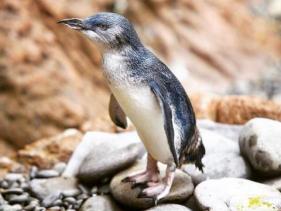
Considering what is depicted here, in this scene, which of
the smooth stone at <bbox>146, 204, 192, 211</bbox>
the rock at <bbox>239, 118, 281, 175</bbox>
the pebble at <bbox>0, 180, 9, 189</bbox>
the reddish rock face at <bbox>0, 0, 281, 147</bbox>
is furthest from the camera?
the reddish rock face at <bbox>0, 0, 281, 147</bbox>

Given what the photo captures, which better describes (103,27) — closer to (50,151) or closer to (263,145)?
(263,145)

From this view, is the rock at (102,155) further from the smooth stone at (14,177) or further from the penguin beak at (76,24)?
the penguin beak at (76,24)

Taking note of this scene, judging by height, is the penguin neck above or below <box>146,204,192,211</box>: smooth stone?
above

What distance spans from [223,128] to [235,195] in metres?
0.84

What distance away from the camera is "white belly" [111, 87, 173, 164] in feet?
5.90

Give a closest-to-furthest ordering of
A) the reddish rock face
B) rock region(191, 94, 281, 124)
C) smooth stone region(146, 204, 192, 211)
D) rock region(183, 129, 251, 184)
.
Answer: smooth stone region(146, 204, 192, 211), rock region(183, 129, 251, 184), rock region(191, 94, 281, 124), the reddish rock face

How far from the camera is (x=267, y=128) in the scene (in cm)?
208

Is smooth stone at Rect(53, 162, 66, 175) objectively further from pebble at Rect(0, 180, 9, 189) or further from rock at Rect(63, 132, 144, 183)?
pebble at Rect(0, 180, 9, 189)

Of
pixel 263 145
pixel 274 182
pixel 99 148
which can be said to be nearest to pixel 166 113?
pixel 263 145

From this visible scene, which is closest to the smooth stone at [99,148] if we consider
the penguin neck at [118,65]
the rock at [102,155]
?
the rock at [102,155]

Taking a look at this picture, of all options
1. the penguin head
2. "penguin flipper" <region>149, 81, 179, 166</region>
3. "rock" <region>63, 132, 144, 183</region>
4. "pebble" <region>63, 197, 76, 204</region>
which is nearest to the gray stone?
"rock" <region>63, 132, 144, 183</region>

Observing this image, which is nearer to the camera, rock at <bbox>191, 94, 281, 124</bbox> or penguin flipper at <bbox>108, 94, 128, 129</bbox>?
penguin flipper at <bbox>108, 94, 128, 129</bbox>

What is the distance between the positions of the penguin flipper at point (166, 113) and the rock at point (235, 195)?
188mm

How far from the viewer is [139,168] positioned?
220 cm
